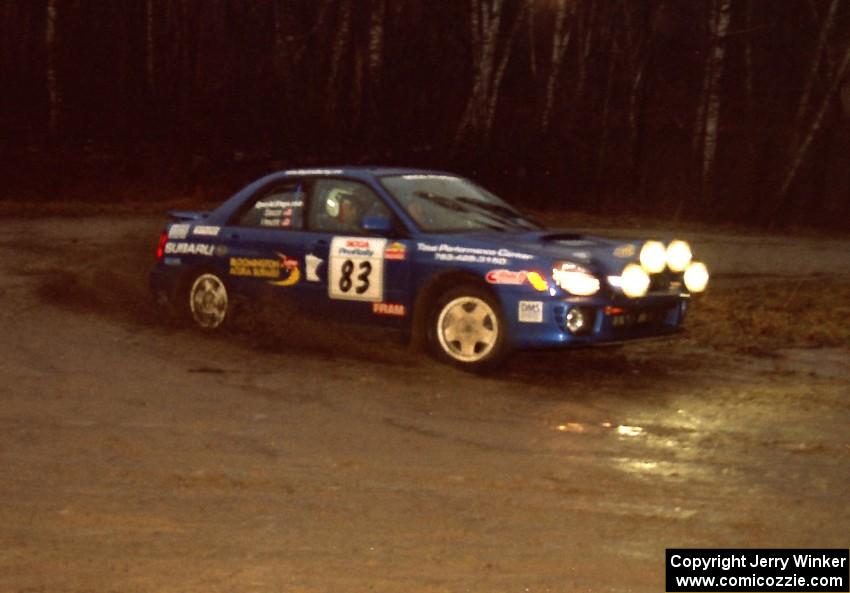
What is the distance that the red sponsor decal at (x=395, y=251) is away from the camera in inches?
409

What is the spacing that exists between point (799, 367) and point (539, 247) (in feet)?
6.89

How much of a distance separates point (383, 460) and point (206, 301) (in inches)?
190

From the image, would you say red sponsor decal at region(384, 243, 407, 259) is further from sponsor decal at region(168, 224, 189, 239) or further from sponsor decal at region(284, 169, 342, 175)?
sponsor decal at region(168, 224, 189, 239)

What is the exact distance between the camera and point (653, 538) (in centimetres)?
571

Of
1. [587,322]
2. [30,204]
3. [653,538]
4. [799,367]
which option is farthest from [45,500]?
[30,204]

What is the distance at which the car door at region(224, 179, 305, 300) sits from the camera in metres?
11.0

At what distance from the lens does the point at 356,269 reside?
419 inches

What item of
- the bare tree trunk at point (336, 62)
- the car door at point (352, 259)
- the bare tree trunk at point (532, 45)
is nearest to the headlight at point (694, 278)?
the car door at point (352, 259)

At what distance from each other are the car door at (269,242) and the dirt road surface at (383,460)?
1.01 ft

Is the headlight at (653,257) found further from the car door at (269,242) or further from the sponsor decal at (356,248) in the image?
the car door at (269,242)

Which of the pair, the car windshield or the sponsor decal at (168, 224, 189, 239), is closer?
the car windshield

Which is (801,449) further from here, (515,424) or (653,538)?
(653,538)

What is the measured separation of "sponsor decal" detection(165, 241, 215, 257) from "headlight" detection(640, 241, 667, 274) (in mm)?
3441

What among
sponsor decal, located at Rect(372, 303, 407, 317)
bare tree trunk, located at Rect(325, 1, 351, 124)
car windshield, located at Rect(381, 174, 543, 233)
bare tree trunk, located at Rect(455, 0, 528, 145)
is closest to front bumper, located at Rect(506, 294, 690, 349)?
sponsor decal, located at Rect(372, 303, 407, 317)
